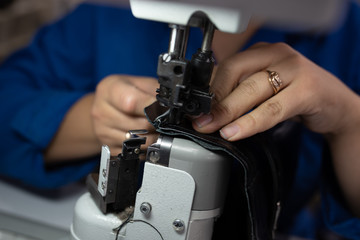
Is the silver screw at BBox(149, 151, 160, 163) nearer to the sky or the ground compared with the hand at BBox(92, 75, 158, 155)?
nearer to the sky

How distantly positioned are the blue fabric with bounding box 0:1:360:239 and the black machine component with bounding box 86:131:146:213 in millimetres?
427

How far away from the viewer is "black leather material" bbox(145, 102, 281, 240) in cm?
47

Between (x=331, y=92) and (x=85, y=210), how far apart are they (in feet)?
1.47

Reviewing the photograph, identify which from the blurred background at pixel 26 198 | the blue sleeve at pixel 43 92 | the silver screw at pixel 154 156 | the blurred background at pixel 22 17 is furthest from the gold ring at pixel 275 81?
the blurred background at pixel 22 17

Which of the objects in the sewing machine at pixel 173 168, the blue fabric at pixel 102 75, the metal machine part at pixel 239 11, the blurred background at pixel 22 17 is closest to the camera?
the metal machine part at pixel 239 11

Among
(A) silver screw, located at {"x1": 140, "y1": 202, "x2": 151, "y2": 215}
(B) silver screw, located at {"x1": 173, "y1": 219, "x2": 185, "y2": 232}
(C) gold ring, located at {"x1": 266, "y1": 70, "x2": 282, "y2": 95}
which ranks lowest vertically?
(B) silver screw, located at {"x1": 173, "y1": 219, "x2": 185, "y2": 232}

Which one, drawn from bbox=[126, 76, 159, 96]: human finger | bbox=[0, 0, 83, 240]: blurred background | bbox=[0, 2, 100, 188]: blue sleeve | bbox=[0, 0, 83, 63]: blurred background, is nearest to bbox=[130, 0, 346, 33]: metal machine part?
bbox=[126, 76, 159, 96]: human finger

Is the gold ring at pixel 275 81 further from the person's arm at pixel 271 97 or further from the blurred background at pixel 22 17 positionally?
the blurred background at pixel 22 17

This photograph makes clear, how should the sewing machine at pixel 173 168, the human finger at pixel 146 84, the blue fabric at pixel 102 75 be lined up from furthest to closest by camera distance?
the blue fabric at pixel 102 75 < the human finger at pixel 146 84 < the sewing machine at pixel 173 168

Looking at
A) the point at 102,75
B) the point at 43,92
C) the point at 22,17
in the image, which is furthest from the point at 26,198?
the point at 22,17

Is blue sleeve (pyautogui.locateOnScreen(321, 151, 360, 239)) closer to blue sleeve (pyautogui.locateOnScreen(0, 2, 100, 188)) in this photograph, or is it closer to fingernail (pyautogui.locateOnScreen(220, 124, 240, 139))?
fingernail (pyautogui.locateOnScreen(220, 124, 240, 139))

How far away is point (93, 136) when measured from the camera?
34.8 inches

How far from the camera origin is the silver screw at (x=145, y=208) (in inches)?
18.8

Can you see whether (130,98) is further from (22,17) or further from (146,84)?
(22,17)
